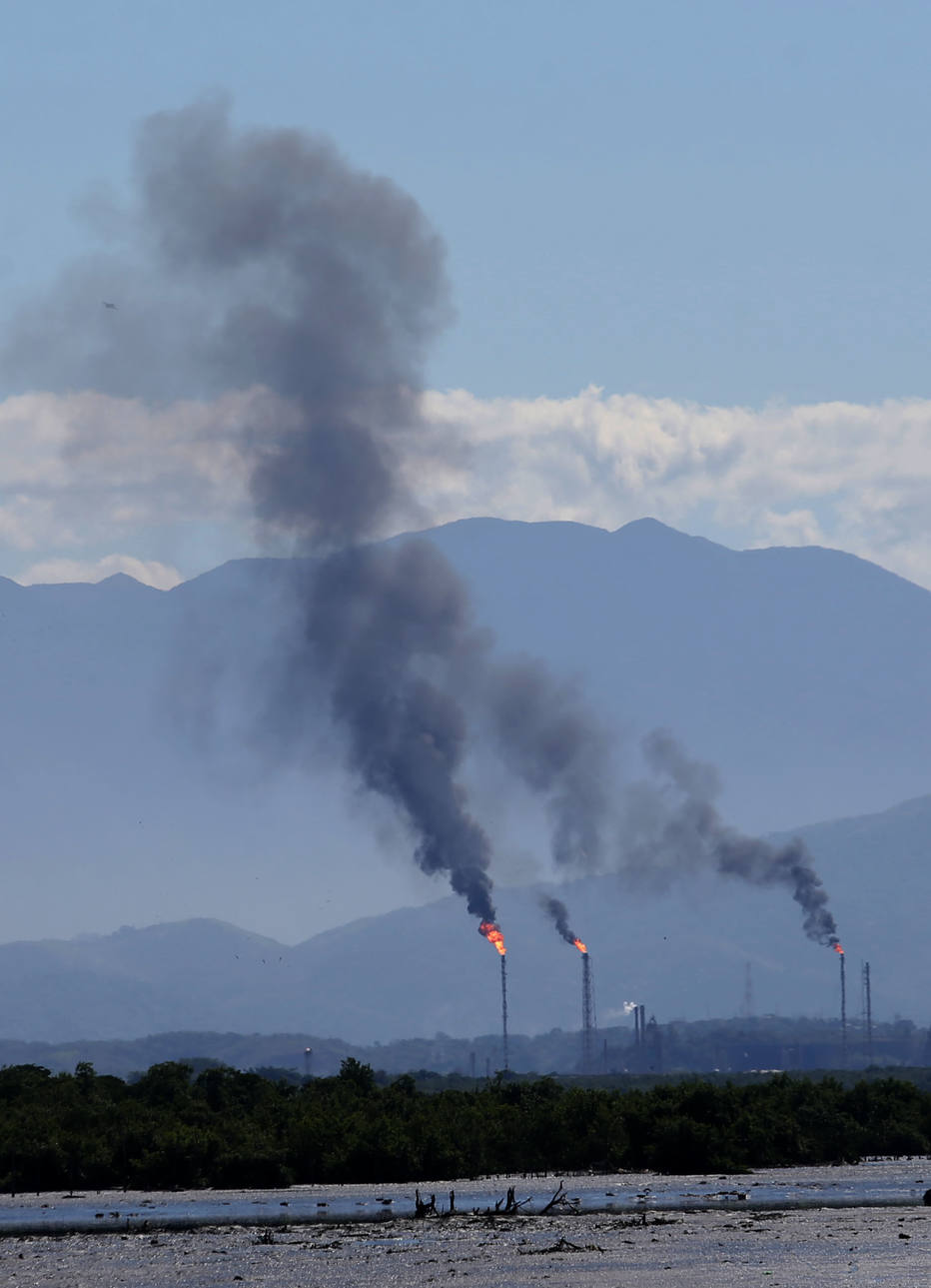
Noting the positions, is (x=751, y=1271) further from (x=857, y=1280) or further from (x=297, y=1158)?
(x=297, y=1158)

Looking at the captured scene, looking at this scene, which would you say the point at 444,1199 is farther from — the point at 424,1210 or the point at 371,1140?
the point at 371,1140

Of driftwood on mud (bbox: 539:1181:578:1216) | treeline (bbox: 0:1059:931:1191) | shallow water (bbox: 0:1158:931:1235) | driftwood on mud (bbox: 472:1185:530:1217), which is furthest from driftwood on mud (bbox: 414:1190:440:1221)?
treeline (bbox: 0:1059:931:1191)

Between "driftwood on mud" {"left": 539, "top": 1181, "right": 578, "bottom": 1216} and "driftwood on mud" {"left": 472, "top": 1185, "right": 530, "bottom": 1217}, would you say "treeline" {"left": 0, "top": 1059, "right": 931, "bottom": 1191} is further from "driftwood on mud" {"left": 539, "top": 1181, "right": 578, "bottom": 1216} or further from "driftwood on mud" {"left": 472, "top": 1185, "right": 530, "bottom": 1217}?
"driftwood on mud" {"left": 472, "top": 1185, "right": 530, "bottom": 1217}

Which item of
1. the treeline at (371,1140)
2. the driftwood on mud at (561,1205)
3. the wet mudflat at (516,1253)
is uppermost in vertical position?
the treeline at (371,1140)

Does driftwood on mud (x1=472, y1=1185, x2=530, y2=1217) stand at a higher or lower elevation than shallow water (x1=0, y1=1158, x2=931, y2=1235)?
higher

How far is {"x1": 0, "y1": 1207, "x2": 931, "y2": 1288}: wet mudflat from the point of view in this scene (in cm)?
10956

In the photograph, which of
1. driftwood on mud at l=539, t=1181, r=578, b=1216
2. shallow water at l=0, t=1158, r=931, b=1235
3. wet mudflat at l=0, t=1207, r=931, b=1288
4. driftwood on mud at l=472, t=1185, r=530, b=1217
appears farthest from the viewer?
shallow water at l=0, t=1158, r=931, b=1235

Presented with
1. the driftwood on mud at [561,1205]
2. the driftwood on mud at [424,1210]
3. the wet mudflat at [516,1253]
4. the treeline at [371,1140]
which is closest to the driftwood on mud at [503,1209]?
the wet mudflat at [516,1253]

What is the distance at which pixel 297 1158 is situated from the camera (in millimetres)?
176625

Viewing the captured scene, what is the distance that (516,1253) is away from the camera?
393ft

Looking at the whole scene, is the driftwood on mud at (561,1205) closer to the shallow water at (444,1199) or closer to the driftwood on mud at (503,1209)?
the shallow water at (444,1199)

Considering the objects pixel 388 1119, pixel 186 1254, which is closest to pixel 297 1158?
pixel 388 1119

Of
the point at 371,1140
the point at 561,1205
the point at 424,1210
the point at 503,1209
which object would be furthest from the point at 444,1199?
the point at 371,1140

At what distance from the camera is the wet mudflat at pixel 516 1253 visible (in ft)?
359
